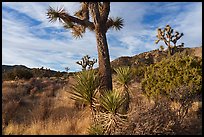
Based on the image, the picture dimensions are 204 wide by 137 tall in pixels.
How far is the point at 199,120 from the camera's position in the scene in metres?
7.67

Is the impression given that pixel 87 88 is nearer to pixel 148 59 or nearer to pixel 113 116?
pixel 113 116

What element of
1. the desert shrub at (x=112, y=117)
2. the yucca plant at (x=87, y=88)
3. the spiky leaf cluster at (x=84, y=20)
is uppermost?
the spiky leaf cluster at (x=84, y=20)

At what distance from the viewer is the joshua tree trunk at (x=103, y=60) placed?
8.70m

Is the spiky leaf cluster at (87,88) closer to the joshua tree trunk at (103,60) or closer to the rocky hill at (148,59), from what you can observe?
the joshua tree trunk at (103,60)

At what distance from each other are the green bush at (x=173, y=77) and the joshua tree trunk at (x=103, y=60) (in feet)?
6.89

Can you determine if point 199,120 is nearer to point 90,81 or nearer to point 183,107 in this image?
point 183,107

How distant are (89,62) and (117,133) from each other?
22544 millimetres

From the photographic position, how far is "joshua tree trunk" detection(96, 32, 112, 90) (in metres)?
8.70

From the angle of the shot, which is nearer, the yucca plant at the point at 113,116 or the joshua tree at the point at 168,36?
the yucca plant at the point at 113,116

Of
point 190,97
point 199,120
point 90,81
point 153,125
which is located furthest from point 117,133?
point 190,97

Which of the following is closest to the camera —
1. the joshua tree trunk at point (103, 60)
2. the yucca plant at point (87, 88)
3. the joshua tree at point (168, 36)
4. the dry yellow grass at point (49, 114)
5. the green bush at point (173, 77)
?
the yucca plant at point (87, 88)

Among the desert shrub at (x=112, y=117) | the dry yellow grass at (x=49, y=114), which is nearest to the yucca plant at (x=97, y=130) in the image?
the desert shrub at (x=112, y=117)

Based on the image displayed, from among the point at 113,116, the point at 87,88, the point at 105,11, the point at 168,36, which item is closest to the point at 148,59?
the point at 168,36

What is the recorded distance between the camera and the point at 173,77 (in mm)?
9672
